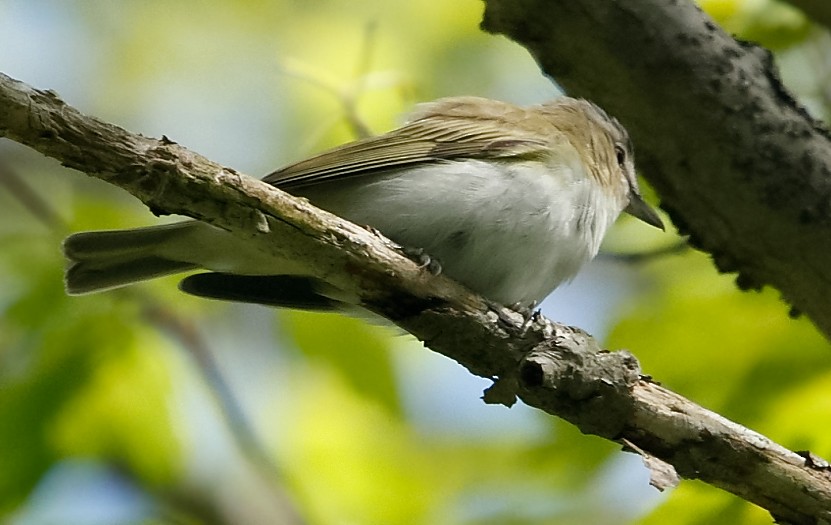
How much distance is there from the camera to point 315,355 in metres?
4.02

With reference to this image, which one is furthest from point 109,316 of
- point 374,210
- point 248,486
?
point 248,486

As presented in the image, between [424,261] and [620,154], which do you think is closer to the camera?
[424,261]

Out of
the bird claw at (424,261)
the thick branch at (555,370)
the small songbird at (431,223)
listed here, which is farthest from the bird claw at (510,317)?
the small songbird at (431,223)

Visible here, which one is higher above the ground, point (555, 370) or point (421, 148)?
point (421, 148)

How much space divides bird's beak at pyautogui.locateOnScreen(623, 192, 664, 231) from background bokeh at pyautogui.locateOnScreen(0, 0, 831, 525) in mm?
232

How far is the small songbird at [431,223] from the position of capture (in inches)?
132

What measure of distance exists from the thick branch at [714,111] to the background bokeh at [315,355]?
0.97ft

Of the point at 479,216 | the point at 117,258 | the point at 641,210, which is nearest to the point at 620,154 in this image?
the point at 641,210

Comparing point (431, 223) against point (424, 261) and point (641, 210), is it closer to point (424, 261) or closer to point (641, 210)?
point (424, 261)

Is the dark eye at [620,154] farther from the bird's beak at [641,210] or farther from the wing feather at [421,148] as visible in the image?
the wing feather at [421,148]

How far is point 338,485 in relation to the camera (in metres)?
4.56

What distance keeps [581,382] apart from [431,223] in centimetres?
90

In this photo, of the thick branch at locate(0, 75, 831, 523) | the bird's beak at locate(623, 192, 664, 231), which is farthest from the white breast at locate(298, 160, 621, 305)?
the bird's beak at locate(623, 192, 664, 231)

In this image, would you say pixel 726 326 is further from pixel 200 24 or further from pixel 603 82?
pixel 200 24
